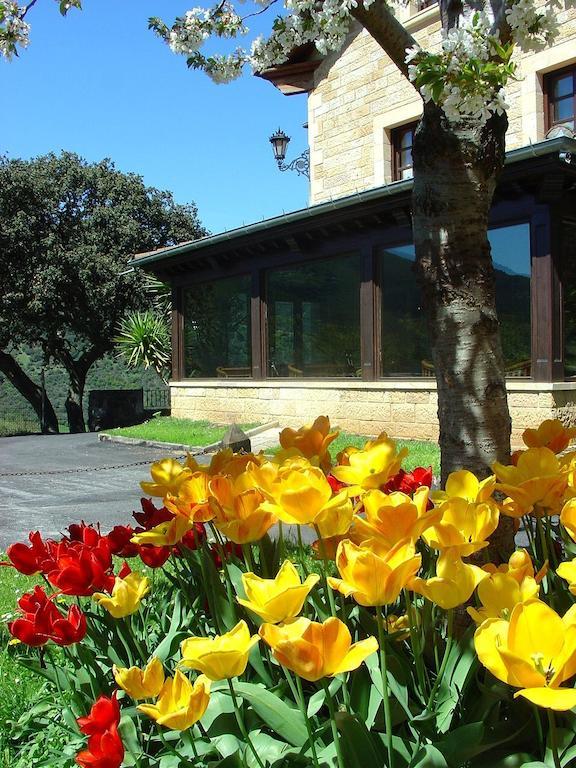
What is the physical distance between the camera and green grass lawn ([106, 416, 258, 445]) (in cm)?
1265

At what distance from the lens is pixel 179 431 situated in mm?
13812

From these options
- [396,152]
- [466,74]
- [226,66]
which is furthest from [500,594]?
[396,152]

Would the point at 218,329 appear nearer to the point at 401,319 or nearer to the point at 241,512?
the point at 401,319

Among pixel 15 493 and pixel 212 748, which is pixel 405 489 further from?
pixel 15 493

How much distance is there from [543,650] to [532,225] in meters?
10.0

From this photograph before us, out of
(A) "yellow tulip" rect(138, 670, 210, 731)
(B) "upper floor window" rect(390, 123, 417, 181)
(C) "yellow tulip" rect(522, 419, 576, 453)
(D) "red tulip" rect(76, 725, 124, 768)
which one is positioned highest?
(B) "upper floor window" rect(390, 123, 417, 181)

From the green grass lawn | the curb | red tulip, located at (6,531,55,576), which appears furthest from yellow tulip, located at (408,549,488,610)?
the green grass lawn

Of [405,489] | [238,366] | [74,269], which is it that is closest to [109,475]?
[238,366]

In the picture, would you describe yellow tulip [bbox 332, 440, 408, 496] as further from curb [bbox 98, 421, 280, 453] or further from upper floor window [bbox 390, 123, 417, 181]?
upper floor window [bbox 390, 123, 417, 181]

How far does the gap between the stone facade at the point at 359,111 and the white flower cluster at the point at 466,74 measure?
1154cm

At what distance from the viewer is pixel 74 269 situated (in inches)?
862

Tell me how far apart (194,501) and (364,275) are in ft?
36.3

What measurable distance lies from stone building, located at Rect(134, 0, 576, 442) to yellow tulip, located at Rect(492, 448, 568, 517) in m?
8.01

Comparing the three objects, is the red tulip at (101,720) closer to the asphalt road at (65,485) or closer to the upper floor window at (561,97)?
the asphalt road at (65,485)
